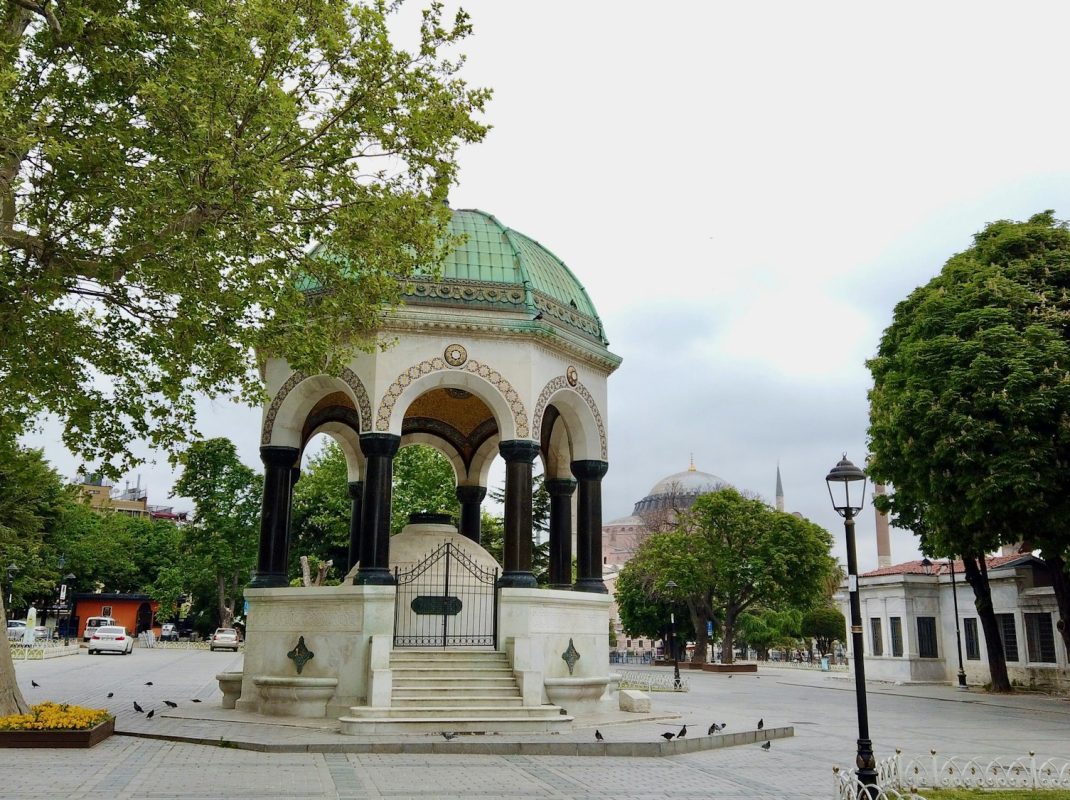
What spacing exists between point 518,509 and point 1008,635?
76.4 feet

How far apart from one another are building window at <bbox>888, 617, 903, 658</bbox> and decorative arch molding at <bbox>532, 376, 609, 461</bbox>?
71.5 ft

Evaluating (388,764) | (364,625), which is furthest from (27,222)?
(388,764)

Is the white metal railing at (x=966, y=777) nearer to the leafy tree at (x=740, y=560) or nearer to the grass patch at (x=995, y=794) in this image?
the grass patch at (x=995, y=794)

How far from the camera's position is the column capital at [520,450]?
590 inches

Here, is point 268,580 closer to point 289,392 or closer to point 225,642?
point 289,392

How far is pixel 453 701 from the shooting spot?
507 inches

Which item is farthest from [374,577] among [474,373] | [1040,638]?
[1040,638]

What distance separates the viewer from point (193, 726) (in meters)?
12.9

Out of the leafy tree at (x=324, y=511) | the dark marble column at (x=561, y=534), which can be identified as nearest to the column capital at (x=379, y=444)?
the dark marble column at (x=561, y=534)

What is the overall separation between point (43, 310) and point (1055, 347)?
18797 millimetres

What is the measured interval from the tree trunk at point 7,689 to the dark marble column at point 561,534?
8.82m

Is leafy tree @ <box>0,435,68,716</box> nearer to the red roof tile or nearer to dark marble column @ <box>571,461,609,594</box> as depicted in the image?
dark marble column @ <box>571,461,609,594</box>

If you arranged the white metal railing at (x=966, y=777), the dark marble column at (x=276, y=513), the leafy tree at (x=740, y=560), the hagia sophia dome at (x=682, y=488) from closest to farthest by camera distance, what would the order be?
the white metal railing at (x=966, y=777), the dark marble column at (x=276, y=513), the leafy tree at (x=740, y=560), the hagia sophia dome at (x=682, y=488)

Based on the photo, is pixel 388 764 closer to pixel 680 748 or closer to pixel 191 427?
pixel 680 748
